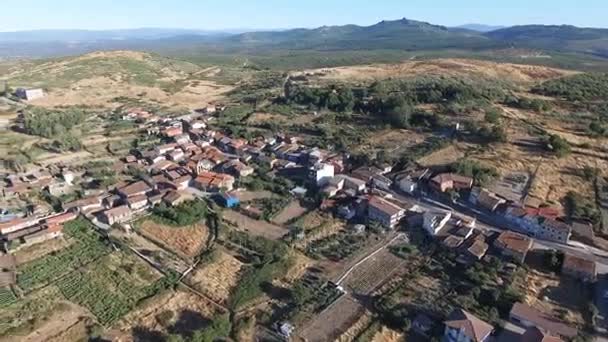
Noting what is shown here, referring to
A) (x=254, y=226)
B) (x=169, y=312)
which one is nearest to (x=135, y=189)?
(x=254, y=226)

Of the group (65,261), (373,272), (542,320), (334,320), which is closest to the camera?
(542,320)

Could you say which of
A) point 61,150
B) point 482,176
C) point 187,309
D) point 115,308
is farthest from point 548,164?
point 61,150

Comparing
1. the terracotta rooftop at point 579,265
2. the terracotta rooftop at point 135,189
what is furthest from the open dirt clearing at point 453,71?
the terracotta rooftop at point 579,265

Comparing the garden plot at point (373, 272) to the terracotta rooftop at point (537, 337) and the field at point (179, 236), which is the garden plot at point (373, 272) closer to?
the terracotta rooftop at point (537, 337)

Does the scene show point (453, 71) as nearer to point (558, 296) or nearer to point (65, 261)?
point (558, 296)

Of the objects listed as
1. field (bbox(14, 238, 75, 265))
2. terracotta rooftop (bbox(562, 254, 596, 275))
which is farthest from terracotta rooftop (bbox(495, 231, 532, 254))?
field (bbox(14, 238, 75, 265))
